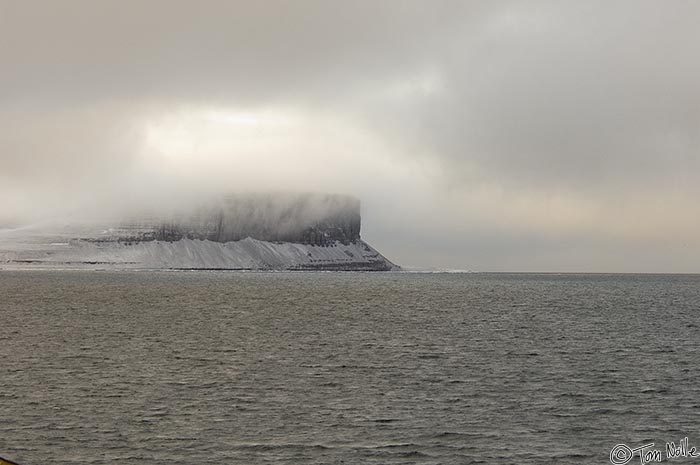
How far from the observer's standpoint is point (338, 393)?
174 feet

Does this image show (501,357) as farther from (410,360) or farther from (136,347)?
(136,347)

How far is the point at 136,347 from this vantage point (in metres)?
77.7

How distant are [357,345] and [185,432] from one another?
4138 centimetres

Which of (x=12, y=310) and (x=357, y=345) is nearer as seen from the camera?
(x=357, y=345)

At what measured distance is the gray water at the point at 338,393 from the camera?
127ft

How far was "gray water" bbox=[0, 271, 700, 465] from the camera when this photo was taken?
3884 centimetres

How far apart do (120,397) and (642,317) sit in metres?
99.7

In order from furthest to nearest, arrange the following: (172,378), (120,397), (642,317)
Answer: (642,317), (172,378), (120,397)

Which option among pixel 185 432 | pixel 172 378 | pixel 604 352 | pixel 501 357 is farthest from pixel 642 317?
pixel 185 432

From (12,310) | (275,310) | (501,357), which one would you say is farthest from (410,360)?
(12,310)

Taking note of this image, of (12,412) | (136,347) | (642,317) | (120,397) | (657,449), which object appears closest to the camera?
(657,449)

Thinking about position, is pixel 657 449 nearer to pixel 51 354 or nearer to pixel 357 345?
pixel 357 345

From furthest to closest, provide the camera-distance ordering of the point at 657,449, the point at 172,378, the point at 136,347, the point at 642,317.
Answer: the point at 642,317 < the point at 136,347 < the point at 172,378 < the point at 657,449

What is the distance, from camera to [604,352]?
3071 inches
